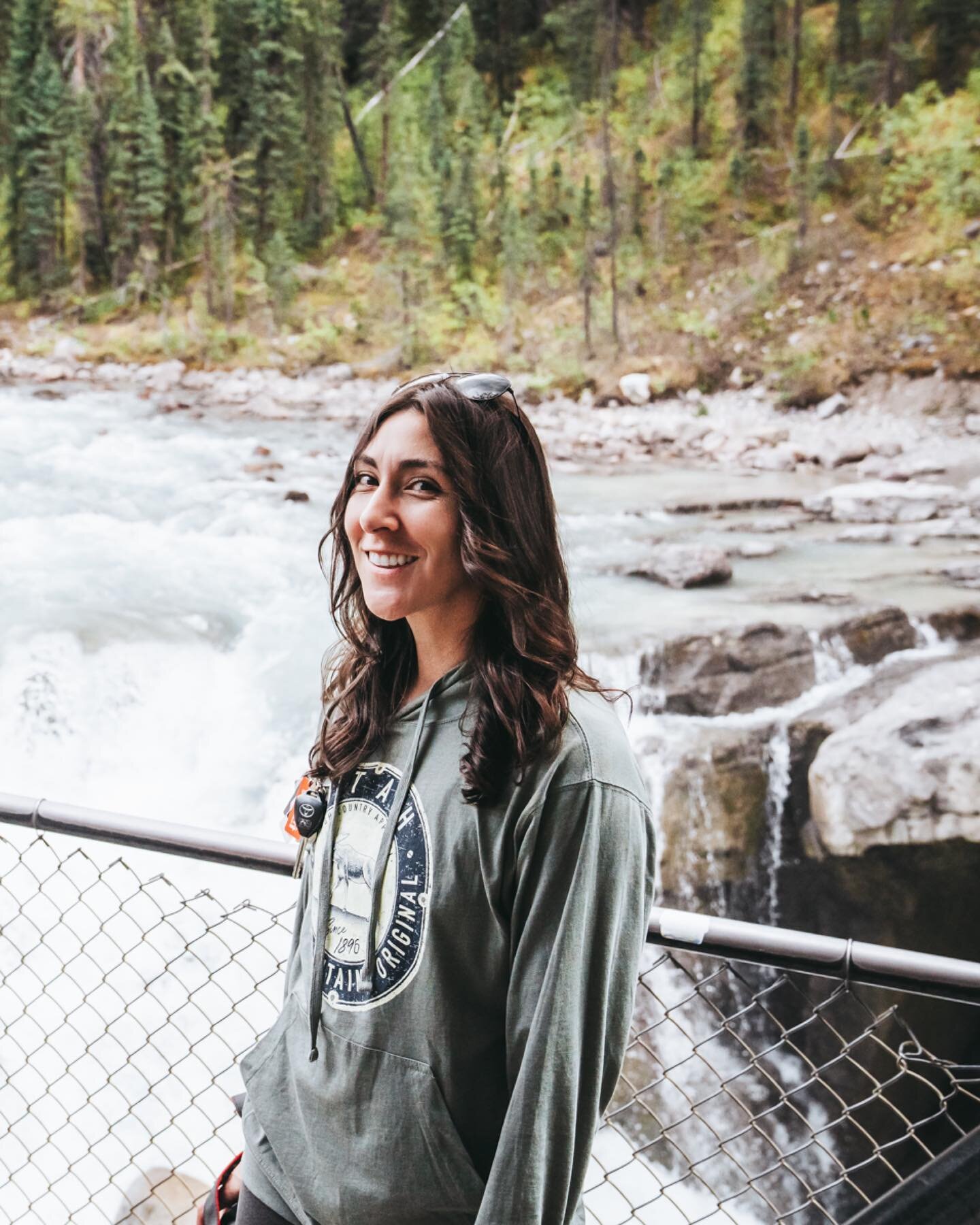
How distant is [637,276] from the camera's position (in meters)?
4.92

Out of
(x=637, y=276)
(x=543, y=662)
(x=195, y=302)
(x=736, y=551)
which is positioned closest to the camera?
(x=543, y=662)

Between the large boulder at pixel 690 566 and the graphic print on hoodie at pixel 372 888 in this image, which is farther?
the large boulder at pixel 690 566

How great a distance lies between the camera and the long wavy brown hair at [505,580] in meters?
0.80

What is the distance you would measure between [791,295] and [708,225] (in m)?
0.56

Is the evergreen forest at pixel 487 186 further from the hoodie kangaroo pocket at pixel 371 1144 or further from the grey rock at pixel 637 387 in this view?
the hoodie kangaroo pocket at pixel 371 1144

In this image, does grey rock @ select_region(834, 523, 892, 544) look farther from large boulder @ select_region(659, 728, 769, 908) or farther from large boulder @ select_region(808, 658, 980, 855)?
large boulder @ select_region(659, 728, 769, 908)

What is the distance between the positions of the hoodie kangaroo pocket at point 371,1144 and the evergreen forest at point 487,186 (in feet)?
14.2

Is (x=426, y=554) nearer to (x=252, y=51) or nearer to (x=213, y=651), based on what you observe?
(x=213, y=651)

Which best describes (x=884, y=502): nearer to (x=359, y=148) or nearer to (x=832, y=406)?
(x=832, y=406)

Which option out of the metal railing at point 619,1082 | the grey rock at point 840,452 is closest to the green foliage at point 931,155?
the grey rock at point 840,452

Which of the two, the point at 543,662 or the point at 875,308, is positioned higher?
the point at 875,308

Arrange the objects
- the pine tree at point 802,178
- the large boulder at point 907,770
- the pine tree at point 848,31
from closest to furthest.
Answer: the large boulder at point 907,770
the pine tree at point 848,31
the pine tree at point 802,178

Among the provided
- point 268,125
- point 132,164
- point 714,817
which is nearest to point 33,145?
point 132,164

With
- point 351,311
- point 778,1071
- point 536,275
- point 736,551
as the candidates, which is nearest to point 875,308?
point 736,551
